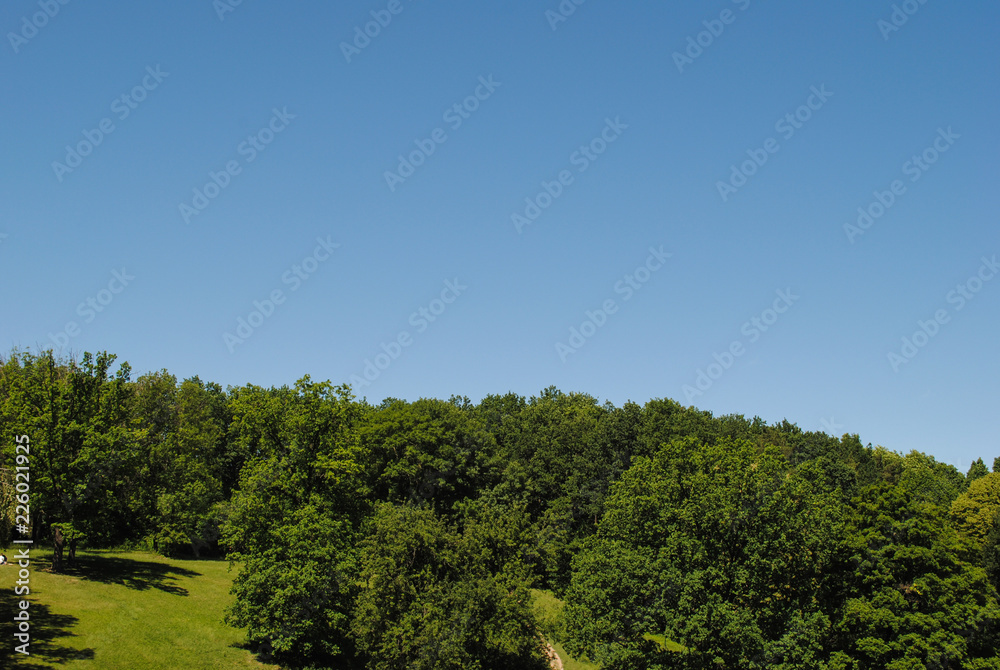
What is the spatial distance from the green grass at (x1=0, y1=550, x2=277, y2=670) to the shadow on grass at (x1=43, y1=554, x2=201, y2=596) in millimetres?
73

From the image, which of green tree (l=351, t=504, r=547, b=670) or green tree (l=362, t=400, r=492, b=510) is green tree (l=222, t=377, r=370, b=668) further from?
green tree (l=362, t=400, r=492, b=510)

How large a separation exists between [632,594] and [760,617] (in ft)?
23.0

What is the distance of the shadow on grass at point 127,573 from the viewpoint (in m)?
39.6

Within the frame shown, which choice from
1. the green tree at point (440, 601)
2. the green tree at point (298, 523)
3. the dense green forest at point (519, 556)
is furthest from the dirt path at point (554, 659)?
the green tree at point (298, 523)

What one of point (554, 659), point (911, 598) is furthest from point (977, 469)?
point (554, 659)

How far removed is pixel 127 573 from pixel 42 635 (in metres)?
14.8

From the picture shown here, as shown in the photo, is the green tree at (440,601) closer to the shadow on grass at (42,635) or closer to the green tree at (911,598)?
the shadow on grass at (42,635)

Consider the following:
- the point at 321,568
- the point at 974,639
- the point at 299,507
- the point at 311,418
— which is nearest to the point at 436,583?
the point at 321,568

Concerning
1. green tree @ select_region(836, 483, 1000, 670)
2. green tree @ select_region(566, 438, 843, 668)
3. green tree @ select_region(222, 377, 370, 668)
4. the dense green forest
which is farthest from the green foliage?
green tree @ select_region(222, 377, 370, 668)

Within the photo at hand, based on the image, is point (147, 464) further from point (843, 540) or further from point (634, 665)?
point (843, 540)

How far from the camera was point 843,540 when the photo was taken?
38250 mm

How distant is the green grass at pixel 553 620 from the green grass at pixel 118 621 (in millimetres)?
Result: 15273

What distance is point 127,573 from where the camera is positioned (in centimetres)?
4284

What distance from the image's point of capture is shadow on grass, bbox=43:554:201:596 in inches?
1559
